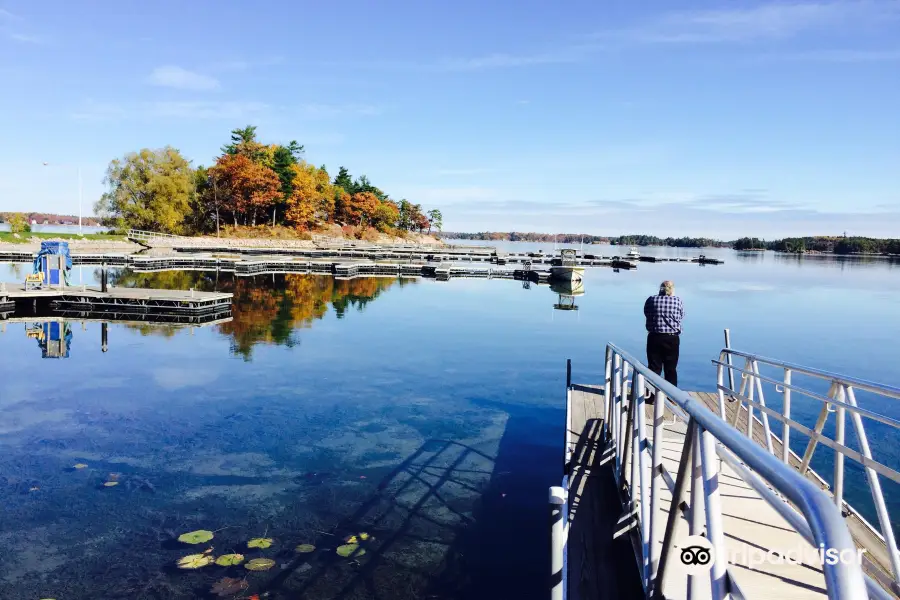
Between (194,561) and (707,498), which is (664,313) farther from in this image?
(194,561)

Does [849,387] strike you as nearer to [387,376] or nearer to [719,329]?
[387,376]

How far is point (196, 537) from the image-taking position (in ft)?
26.4

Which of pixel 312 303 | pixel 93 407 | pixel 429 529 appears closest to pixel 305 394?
pixel 93 407

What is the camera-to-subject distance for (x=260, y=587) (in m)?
6.96

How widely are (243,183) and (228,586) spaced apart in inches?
3356

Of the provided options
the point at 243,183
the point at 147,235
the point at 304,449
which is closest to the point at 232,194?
the point at 243,183

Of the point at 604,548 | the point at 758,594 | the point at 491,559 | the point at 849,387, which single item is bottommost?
the point at 491,559

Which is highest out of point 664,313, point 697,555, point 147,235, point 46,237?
point 147,235

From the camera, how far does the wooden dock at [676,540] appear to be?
3.79 meters

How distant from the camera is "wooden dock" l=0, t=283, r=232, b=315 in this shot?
27.7 metres

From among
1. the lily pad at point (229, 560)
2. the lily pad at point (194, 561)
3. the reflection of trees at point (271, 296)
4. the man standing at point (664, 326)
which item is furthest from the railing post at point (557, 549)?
the reflection of trees at point (271, 296)

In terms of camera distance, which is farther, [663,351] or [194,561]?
[663,351]

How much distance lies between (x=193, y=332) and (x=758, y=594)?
23.8 metres

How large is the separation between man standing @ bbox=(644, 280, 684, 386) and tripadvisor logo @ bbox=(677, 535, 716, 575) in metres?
6.20
